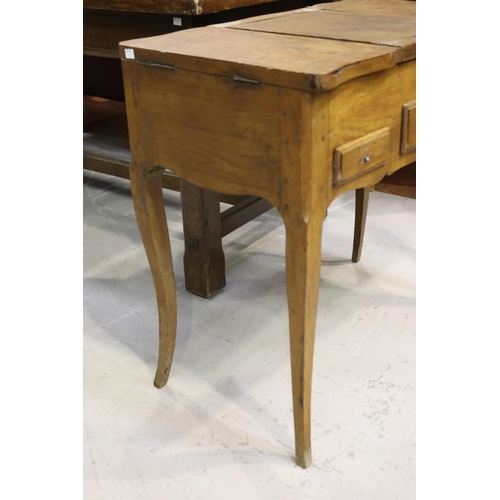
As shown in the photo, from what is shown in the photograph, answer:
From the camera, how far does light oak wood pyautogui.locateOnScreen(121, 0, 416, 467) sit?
1107mm

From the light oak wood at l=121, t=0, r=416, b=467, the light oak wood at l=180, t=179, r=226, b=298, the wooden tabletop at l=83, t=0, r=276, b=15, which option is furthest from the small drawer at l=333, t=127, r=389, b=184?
the wooden tabletop at l=83, t=0, r=276, b=15

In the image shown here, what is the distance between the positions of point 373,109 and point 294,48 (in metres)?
0.19

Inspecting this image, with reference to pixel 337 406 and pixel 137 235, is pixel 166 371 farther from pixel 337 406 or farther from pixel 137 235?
pixel 137 235

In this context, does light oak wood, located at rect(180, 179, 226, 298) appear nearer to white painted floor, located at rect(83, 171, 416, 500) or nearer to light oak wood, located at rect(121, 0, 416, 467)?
white painted floor, located at rect(83, 171, 416, 500)

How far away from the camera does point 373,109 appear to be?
122 centimetres

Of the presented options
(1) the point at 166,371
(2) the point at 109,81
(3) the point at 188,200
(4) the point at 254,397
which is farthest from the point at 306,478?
(2) the point at 109,81

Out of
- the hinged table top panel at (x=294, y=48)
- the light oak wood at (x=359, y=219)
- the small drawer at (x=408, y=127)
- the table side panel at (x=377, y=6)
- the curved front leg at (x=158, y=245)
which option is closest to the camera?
the hinged table top panel at (x=294, y=48)

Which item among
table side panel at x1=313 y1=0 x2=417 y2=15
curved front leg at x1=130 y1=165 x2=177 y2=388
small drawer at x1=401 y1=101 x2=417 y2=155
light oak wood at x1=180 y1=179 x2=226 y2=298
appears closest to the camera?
small drawer at x1=401 y1=101 x2=417 y2=155

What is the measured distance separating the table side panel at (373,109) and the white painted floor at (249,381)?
57 centimetres

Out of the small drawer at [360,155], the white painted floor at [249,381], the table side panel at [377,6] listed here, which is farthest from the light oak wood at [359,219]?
the small drawer at [360,155]

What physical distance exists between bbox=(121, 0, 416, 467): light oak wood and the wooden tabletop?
630mm

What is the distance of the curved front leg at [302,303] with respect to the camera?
1165 millimetres

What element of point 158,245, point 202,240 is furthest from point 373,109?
point 202,240

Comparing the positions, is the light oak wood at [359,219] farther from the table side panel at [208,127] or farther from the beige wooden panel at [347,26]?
the table side panel at [208,127]
